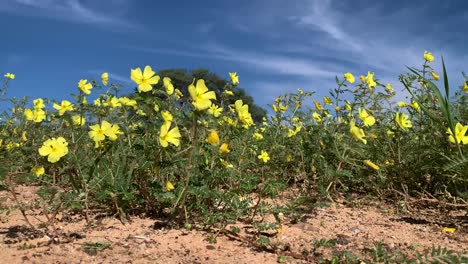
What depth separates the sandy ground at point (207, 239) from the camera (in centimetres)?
191

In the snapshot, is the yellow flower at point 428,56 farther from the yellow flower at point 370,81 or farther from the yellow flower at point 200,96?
the yellow flower at point 200,96

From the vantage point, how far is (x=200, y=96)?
2016 millimetres

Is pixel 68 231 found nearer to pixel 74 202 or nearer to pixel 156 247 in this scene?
pixel 74 202

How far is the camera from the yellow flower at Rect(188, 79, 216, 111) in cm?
196

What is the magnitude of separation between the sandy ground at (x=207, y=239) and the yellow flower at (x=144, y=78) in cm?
68

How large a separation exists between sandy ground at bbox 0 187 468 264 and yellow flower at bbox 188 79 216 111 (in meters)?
0.62

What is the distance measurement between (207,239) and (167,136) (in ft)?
1.64

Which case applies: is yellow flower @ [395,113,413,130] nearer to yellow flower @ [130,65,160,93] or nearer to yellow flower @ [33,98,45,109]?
yellow flower @ [130,65,160,93]

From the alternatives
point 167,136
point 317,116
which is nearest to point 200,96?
point 167,136

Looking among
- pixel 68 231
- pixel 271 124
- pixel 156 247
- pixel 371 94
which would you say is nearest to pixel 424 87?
pixel 371 94

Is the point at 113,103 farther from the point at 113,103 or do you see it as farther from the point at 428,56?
the point at 428,56

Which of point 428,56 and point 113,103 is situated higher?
point 428,56

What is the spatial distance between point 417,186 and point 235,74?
1.63m

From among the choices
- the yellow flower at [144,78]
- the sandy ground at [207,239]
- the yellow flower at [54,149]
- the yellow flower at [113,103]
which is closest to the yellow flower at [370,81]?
the sandy ground at [207,239]
